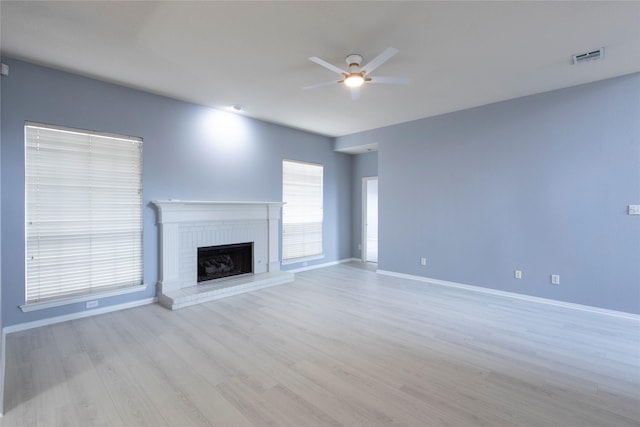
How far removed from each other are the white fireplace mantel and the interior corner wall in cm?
248

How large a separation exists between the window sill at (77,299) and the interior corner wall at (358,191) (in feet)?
15.8

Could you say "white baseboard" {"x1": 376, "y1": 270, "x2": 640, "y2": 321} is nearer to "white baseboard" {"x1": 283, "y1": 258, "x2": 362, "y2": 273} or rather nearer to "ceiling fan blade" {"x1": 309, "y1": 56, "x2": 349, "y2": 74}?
"white baseboard" {"x1": 283, "y1": 258, "x2": 362, "y2": 273}

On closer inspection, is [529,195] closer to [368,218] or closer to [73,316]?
[368,218]

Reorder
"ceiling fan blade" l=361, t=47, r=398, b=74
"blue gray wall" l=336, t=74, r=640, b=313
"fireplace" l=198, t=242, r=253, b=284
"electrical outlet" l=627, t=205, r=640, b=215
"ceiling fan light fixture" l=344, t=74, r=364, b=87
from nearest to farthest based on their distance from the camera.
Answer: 1. "ceiling fan blade" l=361, t=47, r=398, b=74
2. "ceiling fan light fixture" l=344, t=74, r=364, b=87
3. "electrical outlet" l=627, t=205, r=640, b=215
4. "blue gray wall" l=336, t=74, r=640, b=313
5. "fireplace" l=198, t=242, r=253, b=284

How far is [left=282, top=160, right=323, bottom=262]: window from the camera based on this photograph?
6.16m

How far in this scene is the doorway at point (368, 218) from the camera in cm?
738

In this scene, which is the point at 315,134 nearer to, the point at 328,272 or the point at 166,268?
the point at 328,272

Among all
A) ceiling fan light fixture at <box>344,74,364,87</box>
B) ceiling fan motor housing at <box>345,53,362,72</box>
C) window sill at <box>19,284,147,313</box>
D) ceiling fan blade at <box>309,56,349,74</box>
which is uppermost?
ceiling fan motor housing at <box>345,53,362,72</box>

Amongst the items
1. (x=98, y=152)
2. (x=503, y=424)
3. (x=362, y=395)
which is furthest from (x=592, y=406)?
(x=98, y=152)

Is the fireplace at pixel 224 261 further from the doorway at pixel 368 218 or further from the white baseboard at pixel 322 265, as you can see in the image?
the doorway at pixel 368 218

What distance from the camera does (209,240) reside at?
4793 mm

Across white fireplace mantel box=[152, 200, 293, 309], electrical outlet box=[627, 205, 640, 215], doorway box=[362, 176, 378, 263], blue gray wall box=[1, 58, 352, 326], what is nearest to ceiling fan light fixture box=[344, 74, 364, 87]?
blue gray wall box=[1, 58, 352, 326]

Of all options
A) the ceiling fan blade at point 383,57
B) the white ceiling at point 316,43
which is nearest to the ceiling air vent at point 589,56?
the white ceiling at point 316,43

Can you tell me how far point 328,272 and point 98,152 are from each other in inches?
173
